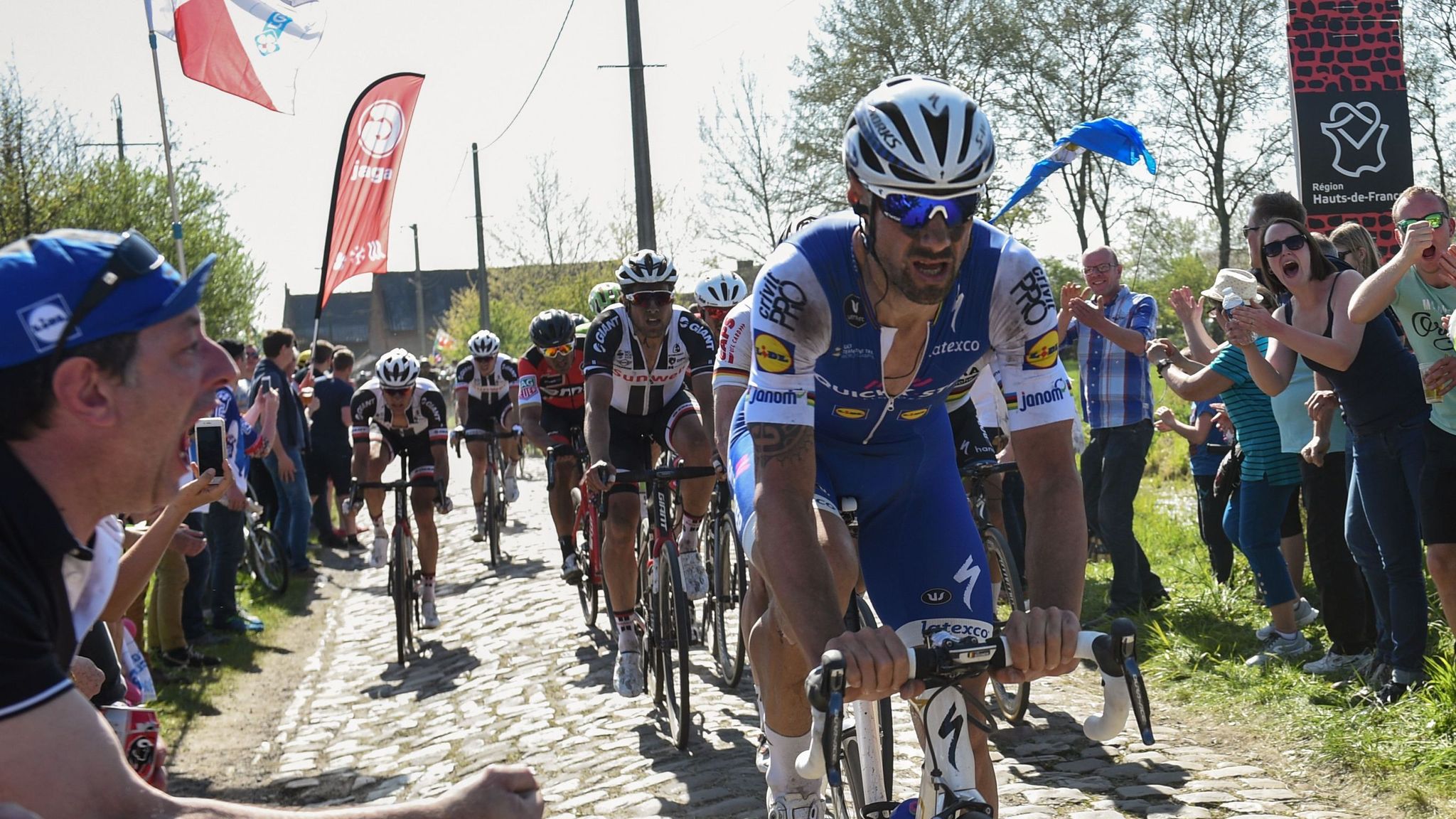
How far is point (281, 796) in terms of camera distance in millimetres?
6762

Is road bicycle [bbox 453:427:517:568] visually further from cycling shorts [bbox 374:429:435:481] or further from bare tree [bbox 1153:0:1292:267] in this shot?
bare tree [bbox 1153:0:1292:267]

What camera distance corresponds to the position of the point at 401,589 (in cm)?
1017

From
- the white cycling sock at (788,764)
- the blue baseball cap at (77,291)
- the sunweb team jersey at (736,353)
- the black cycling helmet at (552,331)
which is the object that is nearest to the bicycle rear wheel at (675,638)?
the sunweb team jersey at (736,353)

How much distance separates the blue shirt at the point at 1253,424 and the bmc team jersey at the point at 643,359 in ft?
9.73

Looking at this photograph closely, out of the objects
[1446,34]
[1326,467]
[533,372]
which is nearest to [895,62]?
[1446,34]

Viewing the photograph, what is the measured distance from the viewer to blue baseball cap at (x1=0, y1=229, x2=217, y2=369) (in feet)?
5.82

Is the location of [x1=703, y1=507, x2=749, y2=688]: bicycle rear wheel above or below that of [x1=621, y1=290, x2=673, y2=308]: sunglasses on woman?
below

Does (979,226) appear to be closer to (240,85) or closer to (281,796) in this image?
(281,796)

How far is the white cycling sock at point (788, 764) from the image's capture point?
3.88 meters

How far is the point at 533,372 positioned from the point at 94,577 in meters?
9.02

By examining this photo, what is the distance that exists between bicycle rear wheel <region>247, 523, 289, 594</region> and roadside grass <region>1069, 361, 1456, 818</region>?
7937 millimetres

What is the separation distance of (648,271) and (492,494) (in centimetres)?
604

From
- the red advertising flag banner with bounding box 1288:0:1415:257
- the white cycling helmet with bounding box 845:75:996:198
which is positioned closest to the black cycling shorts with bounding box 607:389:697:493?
the red advertising flag banner with bounding box 1288:0:1415:257

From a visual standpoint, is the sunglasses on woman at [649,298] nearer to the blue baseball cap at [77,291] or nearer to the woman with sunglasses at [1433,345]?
the woman with sunglasses at [1433,345]
